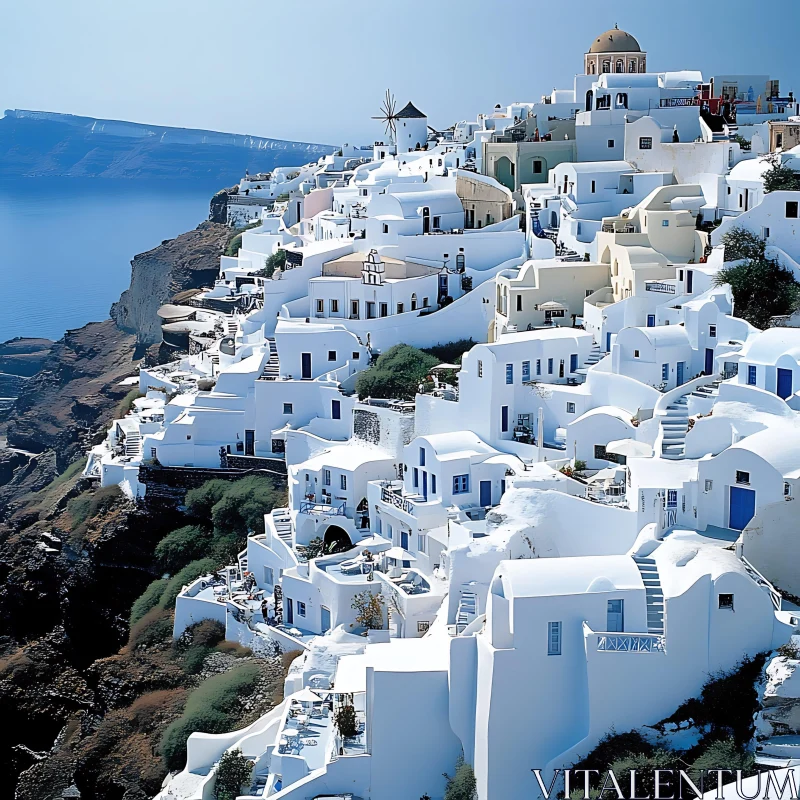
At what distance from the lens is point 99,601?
3684 centimetres

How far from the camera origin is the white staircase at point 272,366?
37250mm

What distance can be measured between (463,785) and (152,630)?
41.3 ft

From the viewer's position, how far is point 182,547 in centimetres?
3581

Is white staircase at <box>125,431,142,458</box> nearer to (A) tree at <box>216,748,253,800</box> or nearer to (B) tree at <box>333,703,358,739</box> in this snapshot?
(A) tree at <box>216,748,253,800</box>

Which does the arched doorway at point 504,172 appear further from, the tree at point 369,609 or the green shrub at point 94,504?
the tree at point 369,609

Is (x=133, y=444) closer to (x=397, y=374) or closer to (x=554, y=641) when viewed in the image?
(x=397, y=374)

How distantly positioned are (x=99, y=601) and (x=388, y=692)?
51.5ft

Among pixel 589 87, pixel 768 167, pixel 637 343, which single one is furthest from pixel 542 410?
pixel 589 87

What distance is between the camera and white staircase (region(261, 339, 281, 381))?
3725cm

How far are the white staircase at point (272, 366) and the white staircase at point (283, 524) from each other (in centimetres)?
446

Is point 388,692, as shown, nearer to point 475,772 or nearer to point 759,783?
point 475,772

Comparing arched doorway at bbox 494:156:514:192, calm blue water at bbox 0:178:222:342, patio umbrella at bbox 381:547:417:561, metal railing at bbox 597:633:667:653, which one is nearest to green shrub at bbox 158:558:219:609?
patio umbrella at bbox 381:547:417:561

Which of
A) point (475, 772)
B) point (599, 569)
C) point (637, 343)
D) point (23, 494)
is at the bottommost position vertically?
point (23, 494)

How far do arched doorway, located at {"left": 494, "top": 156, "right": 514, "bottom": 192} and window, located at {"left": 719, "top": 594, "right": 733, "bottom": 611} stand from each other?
77.8ft
